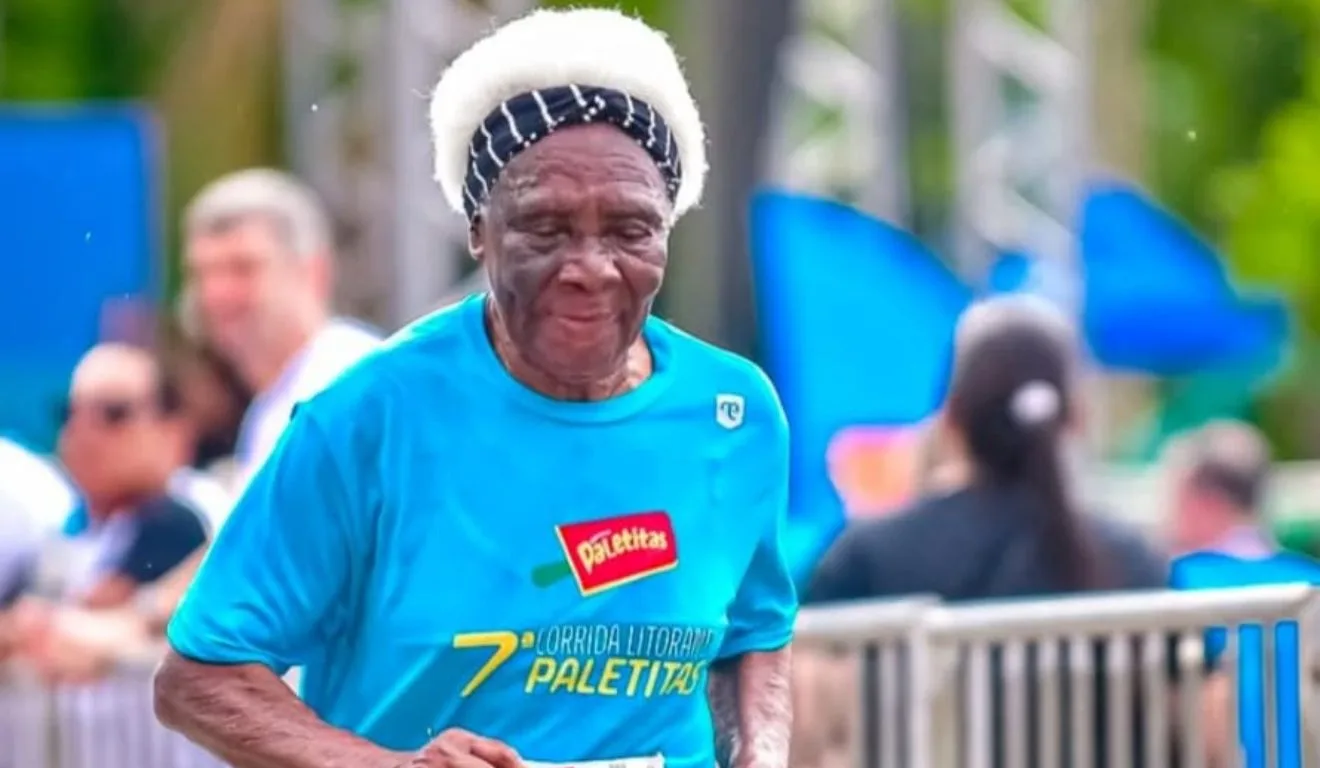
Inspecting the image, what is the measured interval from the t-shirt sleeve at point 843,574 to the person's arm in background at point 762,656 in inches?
109

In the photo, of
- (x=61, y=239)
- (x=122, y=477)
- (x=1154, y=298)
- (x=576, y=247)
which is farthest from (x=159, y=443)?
(x=1154, y=298)

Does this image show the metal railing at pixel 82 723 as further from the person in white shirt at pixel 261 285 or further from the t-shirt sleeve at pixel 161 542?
→ the person in white shirt at pixel 261 285

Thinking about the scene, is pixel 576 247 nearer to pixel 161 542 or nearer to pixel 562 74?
pixel 562 74

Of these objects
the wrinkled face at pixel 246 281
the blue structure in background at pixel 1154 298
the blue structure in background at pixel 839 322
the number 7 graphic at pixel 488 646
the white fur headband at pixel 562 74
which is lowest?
the number 7 graphic at pixel 488 646

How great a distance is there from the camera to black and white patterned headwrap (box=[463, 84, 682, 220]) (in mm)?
3182

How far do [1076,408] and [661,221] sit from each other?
341 cm

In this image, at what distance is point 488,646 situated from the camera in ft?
10.4

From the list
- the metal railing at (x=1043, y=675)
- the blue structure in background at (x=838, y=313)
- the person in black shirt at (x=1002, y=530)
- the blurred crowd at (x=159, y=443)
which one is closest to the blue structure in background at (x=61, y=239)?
the blurred crowd at (x=159, y=443)

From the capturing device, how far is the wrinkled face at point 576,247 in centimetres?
313

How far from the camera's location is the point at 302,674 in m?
3.32

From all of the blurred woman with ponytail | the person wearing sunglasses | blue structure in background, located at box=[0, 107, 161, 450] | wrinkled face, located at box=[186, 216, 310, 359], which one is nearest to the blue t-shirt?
the blurred woman with ponytail

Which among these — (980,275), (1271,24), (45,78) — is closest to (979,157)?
(980,275)

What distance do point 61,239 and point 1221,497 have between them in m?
3.76

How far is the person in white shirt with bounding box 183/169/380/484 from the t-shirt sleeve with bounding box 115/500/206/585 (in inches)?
7.4
